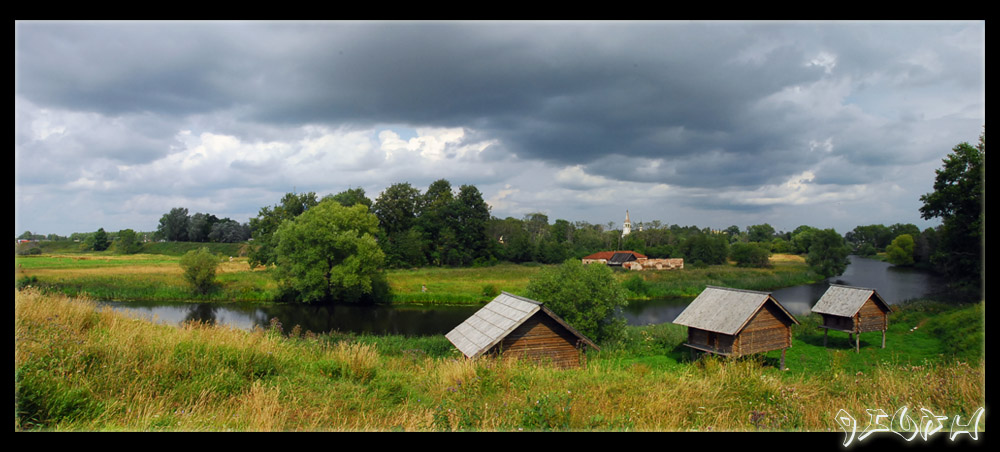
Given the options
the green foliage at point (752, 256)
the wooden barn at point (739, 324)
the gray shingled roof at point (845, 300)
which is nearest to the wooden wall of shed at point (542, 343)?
the wooden barn at point (739, 324)

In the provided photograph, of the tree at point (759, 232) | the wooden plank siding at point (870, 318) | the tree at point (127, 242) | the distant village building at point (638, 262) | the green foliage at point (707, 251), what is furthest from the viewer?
the tree at point (759, 232)

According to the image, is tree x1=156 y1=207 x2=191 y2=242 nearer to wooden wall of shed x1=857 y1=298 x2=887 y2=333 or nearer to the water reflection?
the water reflection

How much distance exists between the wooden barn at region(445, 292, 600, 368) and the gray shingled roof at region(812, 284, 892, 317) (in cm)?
1509

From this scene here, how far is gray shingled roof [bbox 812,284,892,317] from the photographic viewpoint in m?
19.3

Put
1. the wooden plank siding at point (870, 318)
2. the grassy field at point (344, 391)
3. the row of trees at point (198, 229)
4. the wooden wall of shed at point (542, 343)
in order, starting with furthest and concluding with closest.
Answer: the row of trees at point (198, 229) < the wooden plank siding at point (870, 318) < the wooden wall of shed at point (542, 343) < the grassy field at point (344, 391)

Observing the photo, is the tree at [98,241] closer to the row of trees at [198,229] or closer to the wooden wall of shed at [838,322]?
the row of trees at [198,229]

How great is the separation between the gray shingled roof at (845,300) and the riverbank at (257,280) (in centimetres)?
1844

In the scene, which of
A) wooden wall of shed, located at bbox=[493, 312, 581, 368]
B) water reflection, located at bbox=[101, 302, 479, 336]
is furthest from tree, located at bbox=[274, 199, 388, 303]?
wooden wall of shed, located at bbox=[493, 312, 581, 368]

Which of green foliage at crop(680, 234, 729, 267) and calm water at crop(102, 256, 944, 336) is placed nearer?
calm water at crop(102, 256, 944, 336)

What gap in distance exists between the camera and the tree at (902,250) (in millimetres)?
51188

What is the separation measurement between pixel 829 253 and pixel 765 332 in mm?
39977

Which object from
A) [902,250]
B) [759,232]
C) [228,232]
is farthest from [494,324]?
[759,232]

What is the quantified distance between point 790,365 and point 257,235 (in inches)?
1902
